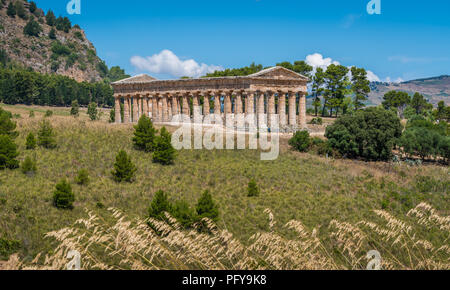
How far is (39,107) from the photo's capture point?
343ft

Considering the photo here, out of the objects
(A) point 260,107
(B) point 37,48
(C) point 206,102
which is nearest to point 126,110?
(C) point 206,102

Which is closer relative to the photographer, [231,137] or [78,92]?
[231,137]

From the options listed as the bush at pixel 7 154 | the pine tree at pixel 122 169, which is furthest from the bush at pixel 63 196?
the bush at pixel 7 154

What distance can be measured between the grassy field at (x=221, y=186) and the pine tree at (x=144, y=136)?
1.29 meters

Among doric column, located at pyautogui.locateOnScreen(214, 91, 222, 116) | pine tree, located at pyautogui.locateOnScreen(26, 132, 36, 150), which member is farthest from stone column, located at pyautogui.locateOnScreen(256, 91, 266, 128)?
pine tree, located at pyautogui.locateOnScreen(26, 132, 36, 150)

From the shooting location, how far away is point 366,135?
5169 centimetres

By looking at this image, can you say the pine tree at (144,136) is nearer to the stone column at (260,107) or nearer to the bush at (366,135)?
the stone column at (260,107)

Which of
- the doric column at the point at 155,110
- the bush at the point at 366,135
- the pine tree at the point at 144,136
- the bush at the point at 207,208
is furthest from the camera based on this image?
the doric column at the point at 155,110

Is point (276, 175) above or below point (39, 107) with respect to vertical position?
below

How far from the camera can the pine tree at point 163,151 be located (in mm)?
42125

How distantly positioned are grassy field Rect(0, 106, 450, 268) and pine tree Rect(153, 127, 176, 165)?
96cm
